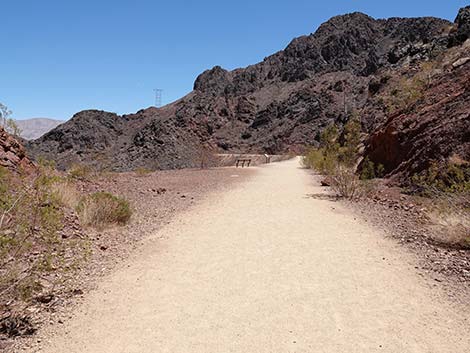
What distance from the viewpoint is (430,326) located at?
399 centimetres

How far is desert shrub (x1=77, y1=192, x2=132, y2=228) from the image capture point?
8078 mm

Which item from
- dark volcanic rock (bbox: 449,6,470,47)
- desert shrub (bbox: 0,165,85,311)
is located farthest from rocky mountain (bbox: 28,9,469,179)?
desert shrub (bbox: 0,165,85,311)

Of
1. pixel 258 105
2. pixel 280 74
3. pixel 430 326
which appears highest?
pixel 280 74

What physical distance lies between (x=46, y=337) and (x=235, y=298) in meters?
2.08

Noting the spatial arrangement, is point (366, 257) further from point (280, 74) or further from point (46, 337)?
point (280, 74)

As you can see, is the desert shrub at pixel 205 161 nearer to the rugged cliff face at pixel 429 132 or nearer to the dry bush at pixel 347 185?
the rugged cliff face at pixel 429 132

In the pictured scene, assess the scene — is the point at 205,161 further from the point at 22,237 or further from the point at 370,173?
the point at 22,237

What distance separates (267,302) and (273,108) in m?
84.8

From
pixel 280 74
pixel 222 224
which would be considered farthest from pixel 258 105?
pixel 222 224

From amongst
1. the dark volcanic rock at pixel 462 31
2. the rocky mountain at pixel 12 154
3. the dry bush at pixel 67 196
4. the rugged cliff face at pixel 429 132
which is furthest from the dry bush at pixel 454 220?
the dark volcanic rock at pixel 462 31

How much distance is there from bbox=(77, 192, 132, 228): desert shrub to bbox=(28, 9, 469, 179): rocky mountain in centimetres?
3688

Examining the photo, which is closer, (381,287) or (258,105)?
(381,287)

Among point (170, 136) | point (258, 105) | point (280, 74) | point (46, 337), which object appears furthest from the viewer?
point (280, 74)

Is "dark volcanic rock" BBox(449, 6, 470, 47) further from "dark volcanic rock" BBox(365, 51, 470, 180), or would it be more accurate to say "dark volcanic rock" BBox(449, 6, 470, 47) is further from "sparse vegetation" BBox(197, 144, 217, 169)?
"sparse vegetation" BBox(197, 144, 217, 169)
